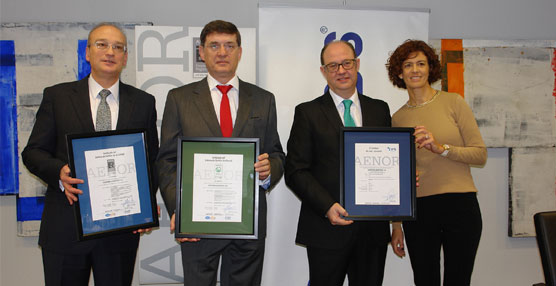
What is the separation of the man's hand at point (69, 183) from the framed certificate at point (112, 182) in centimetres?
3

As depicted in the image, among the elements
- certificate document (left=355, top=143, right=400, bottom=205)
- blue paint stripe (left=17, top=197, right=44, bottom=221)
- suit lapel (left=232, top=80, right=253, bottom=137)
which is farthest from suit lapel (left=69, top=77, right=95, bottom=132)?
blue paint stripe (left=17, top=197, right=44, bottom=221)

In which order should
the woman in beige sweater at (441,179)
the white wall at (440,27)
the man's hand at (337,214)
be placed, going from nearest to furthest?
the man's hand at (337,214)
the woman in beige sweater at (441,179)
the white wall at (440,27)

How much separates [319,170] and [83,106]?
138 centimetres

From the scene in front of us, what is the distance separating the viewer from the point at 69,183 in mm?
2023

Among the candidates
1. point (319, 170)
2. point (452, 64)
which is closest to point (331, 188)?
point (319, 170)

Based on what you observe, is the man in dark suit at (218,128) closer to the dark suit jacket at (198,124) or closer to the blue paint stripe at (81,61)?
the dark suit jacket at (198,124)

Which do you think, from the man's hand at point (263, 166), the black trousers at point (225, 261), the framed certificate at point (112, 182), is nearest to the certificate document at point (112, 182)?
the framed certificate at point (112, 182)

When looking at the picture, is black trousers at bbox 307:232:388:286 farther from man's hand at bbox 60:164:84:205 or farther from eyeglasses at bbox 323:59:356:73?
man's hand at bbox 60:164:84:205

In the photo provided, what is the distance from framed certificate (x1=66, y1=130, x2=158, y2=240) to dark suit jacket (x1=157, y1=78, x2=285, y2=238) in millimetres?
107

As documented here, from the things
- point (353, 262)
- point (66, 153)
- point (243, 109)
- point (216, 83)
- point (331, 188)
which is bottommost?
point (353, 262)

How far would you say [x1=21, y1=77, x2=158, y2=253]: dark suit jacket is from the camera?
2.15 m

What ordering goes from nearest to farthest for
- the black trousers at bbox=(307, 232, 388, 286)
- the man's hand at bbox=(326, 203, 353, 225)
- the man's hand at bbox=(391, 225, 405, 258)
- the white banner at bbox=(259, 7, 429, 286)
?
the man's hand at bbox=(326, 203, 353, 225) → the black trousers at bbox=(307, 232, 388, 286) → the man's hand at bbox=(391, 225, 405, 258) → the white banner at bbox=(259, 7, 429, 286)

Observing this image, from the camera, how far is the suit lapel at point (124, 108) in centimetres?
223

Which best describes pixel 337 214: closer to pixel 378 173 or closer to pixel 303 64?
pixel 378 173
